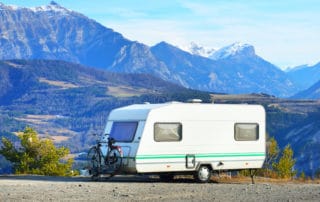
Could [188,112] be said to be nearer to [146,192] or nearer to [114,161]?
[114,161]

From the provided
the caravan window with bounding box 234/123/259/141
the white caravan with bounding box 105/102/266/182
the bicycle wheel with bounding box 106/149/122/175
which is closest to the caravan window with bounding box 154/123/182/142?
the white caravan with bounding box 105/102/266/182

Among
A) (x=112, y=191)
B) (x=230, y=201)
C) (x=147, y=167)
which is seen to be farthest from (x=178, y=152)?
(x=230, y=201)

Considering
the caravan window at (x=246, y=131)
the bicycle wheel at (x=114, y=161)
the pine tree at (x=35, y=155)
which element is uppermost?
the caravan window at (x=246, y=131)

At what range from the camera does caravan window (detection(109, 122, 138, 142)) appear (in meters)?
23.5

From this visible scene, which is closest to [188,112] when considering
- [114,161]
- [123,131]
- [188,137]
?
[188,137]

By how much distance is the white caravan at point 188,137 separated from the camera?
23.1m

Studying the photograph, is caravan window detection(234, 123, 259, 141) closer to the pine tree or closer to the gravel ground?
the gravel ground

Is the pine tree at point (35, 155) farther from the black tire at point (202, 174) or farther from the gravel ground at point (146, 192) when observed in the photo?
the gravel ground at point (146, 192)

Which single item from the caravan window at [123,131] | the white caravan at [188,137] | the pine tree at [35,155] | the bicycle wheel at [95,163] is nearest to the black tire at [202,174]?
the white caravan at [188,137]

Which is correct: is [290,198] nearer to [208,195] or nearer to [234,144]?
[208,195]

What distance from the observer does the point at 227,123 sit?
24906 millimetres

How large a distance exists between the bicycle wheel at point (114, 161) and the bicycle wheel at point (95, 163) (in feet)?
2.02

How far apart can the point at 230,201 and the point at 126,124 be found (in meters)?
7.72

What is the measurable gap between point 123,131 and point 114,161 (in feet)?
4.10
